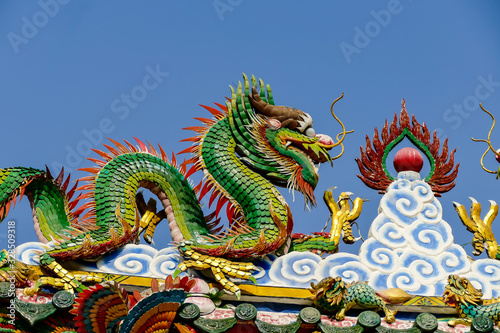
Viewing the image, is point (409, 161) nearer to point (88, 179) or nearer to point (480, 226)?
point (480, 226)

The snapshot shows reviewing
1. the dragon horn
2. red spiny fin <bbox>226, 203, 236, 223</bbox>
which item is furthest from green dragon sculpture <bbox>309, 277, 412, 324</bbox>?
the dragon horn

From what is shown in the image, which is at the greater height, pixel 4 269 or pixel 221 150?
pixel 221 150

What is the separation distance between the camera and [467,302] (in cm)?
991

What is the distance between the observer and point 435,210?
35.4 ft

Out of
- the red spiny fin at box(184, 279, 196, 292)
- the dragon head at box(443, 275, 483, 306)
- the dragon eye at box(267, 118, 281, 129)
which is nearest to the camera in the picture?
the red spiny fin at box(184, 279, 196, 292)

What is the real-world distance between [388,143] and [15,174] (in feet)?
12.0

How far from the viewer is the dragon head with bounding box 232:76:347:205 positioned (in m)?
10.9

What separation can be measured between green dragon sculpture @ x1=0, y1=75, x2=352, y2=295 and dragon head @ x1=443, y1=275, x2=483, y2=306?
1.13 metres

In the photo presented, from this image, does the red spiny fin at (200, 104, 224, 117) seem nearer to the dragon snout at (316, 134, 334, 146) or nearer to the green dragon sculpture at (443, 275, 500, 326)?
the dragon snout at (316, 134, 334, 146)

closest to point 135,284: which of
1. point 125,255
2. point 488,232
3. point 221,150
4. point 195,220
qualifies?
point 125,255

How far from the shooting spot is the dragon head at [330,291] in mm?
9695

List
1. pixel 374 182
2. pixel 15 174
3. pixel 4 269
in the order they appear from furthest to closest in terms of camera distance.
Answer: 1. pixel 374 182
2. pixel 15 174
3. pixel 4 269

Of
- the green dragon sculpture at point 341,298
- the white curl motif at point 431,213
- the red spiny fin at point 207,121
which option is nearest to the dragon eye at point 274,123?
the red spiny fin at point 207,121

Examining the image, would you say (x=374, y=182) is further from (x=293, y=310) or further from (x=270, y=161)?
(x=293, y=310)
